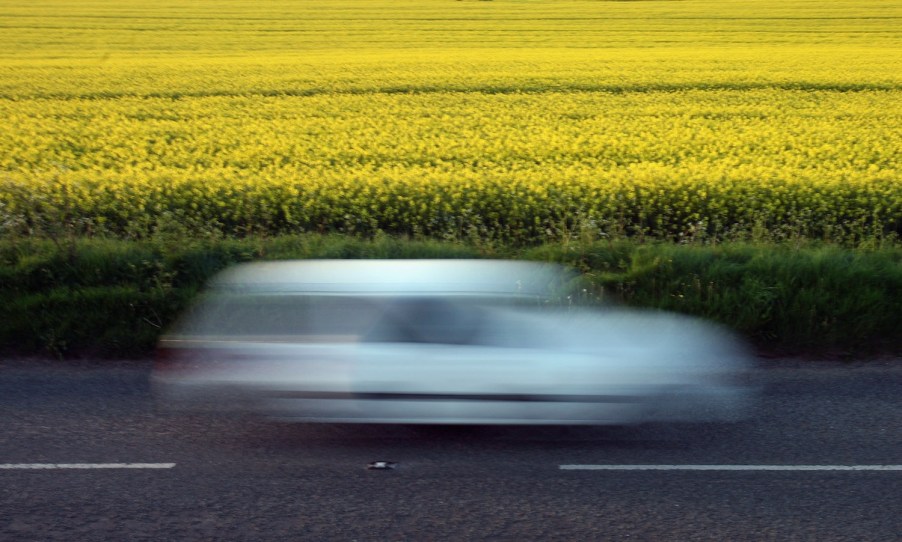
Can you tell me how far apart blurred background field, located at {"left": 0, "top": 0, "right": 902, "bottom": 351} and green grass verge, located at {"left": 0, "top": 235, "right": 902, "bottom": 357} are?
0.04 m

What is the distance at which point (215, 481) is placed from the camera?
212 inches

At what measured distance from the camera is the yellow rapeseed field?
1313 cm

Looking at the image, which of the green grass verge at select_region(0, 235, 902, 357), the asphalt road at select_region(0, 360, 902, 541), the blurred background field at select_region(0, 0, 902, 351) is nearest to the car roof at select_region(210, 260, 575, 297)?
the asphalt road at select_region(0, 360, 902, 541)

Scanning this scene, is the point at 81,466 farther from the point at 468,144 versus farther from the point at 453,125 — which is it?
the point at 453,125

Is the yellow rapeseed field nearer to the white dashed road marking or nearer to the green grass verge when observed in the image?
the green grass verge

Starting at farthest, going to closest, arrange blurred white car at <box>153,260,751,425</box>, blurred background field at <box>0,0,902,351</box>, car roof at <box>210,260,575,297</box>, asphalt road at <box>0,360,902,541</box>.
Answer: blurred background field at <box>0,0,902,351</box> → car roof at <box>210,260,575,297</box> → blurred white car at <box>153,260,751,425</box> → asphalt road at <box>0,360,902,541</box>

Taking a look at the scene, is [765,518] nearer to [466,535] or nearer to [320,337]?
[466,535]

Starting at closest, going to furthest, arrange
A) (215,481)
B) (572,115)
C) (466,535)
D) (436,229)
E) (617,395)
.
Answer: (466,535)
(215,481)
(617,395)
(436,229)
(572,115)

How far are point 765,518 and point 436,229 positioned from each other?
850cm

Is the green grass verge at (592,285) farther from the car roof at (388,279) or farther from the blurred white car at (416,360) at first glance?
the blurred white car at (416,360)

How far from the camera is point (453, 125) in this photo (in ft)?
68.5

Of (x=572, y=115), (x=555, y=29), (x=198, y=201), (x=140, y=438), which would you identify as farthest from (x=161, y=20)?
(x=140, y=438)

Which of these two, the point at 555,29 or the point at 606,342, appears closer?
the point at 606,342

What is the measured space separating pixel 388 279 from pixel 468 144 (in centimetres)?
1246
